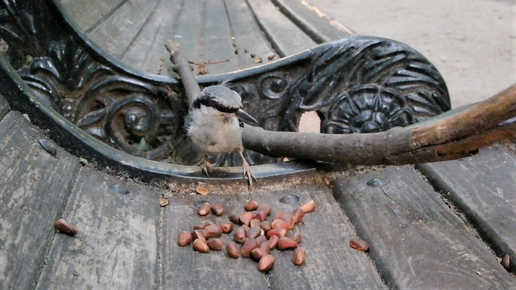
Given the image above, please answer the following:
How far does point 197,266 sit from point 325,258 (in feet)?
1.04

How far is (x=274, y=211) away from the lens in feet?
5.54

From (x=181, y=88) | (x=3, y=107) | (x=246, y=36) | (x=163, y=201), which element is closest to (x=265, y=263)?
(x=163, y=201)

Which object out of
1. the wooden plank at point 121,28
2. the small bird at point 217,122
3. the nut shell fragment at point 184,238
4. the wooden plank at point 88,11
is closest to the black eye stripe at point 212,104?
the small bird at point 217,122

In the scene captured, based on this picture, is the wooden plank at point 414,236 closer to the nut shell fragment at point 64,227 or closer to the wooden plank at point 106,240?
the wooden plank at point 106,240

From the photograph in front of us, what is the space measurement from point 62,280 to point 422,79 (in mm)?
1646

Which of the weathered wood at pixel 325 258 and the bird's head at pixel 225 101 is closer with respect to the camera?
the weathered wood at pixel 325 258

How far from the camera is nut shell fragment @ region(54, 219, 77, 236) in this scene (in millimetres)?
1312

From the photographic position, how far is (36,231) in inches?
49.2

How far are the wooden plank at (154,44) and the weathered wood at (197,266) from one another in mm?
1259

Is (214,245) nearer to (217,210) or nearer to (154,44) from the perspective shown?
(217,210)

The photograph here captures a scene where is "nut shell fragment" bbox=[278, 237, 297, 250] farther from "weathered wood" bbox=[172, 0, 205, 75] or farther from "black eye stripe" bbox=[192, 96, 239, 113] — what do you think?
"weathered wood" bbox=[172, 0, 205, 75]

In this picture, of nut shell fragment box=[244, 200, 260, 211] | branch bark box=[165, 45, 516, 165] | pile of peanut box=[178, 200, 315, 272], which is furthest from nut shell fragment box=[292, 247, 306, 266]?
branch bark box=[165, 45, 516, 165]

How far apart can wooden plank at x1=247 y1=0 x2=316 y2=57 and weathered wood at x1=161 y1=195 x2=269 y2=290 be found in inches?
56.1

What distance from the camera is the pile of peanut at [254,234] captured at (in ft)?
4.74
